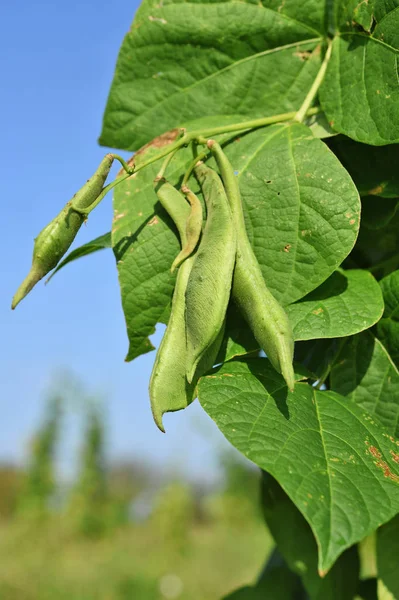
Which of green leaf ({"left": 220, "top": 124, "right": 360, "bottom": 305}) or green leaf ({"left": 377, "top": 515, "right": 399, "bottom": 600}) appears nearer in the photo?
green leaf ({"left": 220, "top": 124, "right": 360, "bottom": 305})

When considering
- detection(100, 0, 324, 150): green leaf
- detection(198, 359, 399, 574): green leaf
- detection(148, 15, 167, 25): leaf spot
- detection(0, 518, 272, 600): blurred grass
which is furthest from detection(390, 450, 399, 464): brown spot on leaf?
detection(0, 518, 272, 600): blurred grass

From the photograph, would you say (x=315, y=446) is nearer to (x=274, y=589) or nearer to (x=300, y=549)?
(x=300, y=549)

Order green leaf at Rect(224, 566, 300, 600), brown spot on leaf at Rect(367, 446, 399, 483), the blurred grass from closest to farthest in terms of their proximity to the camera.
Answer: brown spot on leaf at Rect(367, 446, 399, 483)
green leaf at Rect(224, 566, 300, 600)
the blurred grass

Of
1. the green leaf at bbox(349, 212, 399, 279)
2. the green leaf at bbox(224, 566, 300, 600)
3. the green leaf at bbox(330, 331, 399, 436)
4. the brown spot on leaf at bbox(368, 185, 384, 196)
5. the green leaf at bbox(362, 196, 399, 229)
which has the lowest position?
the green leaf at bbox(224, 566, 300, 600)

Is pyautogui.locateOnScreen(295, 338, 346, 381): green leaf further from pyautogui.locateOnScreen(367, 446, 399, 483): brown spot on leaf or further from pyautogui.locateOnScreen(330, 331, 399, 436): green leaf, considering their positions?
pyautogui.locateOnScreen(367, 446, 399, 483): brown spot on leaf

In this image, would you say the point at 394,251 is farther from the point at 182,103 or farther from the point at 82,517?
the point at 82,517

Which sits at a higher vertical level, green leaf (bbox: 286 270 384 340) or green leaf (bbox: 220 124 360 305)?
green leaf (bbox: 220 124 360 305)

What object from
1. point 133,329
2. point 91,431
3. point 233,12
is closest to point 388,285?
point 133,329
